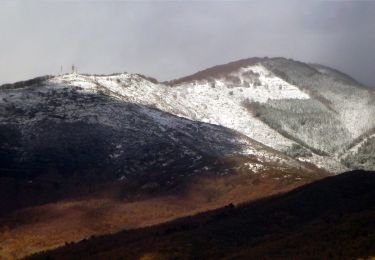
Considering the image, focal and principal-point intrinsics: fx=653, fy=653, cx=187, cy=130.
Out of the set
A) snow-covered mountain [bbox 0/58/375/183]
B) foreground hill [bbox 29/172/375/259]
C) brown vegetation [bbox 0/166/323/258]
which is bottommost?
brown vegetation [bbox 0/166/323/258]

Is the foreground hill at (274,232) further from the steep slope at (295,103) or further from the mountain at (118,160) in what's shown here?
the steep slope at (295,103)

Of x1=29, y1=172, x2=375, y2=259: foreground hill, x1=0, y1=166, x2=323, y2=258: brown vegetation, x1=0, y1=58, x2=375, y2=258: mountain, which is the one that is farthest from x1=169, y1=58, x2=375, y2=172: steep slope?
x1=29, y1=172, x2=375, y2=259: foreground hill

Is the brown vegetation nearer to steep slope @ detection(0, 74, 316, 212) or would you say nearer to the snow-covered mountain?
steep slope @ detection(0, 74, 316, 212)

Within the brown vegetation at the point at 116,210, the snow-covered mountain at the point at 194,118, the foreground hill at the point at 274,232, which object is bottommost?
the brown vegetation at the point at 116,210

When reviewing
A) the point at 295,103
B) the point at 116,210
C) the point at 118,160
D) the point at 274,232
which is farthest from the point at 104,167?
the point at 295,103

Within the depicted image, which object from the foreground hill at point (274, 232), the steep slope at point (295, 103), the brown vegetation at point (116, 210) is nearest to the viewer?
the foreground hill at point (274, 232)

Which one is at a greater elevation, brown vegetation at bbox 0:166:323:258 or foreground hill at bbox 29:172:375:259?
foreground hill at bbox 29:172:375:259

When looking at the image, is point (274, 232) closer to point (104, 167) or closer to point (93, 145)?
point (104, 167)

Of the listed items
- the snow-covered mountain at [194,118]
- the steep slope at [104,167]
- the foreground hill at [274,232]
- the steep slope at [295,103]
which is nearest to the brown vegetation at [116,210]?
the steep slope at [104,167]
